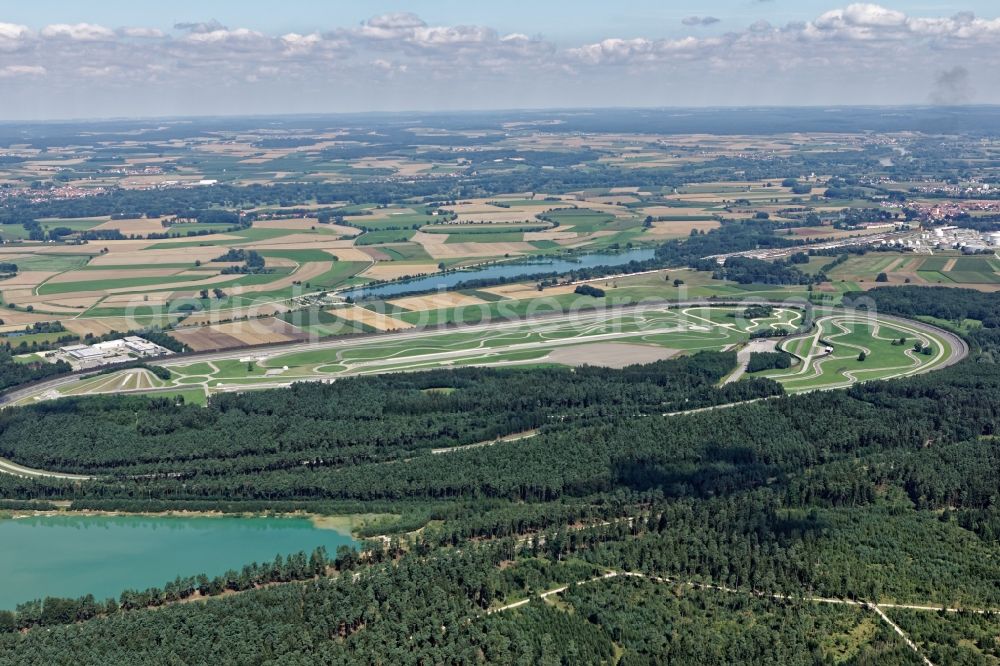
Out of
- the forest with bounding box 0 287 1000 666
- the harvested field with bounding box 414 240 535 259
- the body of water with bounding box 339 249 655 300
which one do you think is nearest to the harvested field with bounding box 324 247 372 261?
the harvested field with bounding box 414 240 535 259

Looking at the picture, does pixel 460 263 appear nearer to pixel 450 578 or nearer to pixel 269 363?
pixel 269 363

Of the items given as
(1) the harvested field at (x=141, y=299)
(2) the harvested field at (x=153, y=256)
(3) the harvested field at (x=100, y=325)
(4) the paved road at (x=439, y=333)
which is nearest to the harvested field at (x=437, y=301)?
(4) the paved road at (x=439, y=333)

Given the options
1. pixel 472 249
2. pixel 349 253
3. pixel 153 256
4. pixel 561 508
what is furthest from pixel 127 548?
pixel 472 249

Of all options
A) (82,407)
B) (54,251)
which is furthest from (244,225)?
(82,407)

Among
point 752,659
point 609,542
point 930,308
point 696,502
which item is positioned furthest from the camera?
point 930,308

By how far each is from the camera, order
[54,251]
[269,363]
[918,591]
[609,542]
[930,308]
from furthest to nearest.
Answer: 1. [54,251]
2. [930,308]
3. [269,363]
4. [609,542]
5. [918,591]

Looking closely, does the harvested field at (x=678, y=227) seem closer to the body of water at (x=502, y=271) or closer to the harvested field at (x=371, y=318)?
the body of water at (x=502, y=271)
